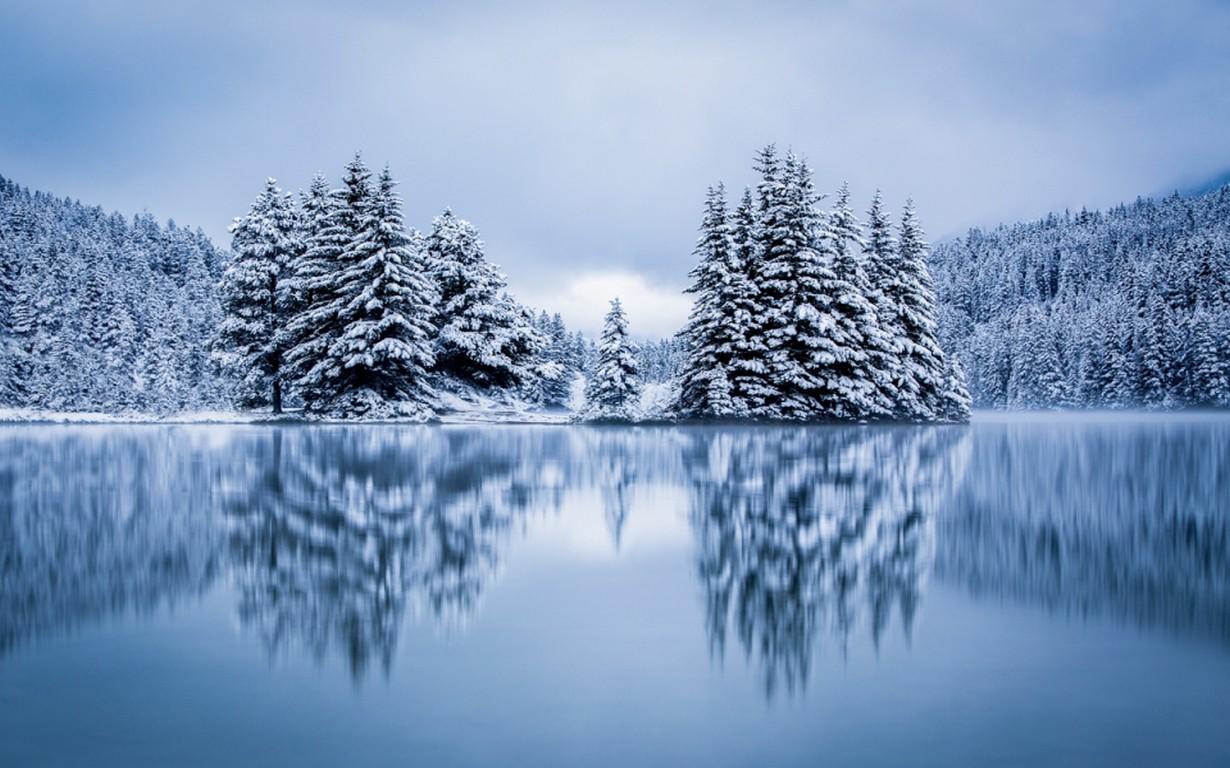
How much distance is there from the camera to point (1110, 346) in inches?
4488

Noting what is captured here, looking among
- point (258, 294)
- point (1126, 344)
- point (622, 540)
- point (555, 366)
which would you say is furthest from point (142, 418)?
point (1126, 344)

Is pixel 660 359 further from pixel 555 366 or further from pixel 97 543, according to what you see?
pixel 97 543

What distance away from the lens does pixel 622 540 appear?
23.9 ft

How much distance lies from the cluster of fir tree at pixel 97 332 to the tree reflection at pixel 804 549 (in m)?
32.0

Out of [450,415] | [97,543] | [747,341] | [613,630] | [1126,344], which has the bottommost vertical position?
[450,415]

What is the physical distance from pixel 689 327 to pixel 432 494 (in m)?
25.4

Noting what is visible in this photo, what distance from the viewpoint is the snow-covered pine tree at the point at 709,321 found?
34.4 m

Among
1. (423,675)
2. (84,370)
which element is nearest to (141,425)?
(423,675)

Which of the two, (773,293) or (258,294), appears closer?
(773,293)

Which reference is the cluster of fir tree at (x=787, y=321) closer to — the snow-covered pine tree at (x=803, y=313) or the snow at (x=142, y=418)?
the snow-covered pine tree at (x=803, y=313)

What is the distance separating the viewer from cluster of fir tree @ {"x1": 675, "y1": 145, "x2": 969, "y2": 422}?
34156mm

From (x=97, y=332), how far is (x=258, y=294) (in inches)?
2319

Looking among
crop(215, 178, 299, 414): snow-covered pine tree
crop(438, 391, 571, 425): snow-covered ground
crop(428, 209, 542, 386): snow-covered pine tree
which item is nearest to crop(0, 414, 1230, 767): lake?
crop(438, 391, 571, 425): snow-covered ground

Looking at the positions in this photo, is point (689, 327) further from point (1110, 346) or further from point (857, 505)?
point (1110, 346)
